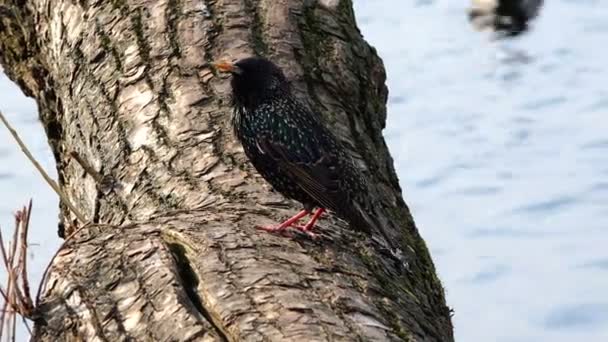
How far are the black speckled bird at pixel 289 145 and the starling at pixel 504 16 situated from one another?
19.4ft

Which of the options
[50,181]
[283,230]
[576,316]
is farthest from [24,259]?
[576,316]

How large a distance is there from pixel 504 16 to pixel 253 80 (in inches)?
279

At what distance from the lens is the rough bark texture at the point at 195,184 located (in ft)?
14.7

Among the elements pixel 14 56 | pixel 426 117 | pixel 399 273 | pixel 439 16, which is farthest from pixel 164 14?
pixel 439 16

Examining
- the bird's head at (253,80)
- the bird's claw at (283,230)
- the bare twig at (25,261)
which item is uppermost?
the bird's head at (253,80)

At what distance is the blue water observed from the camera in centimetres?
822

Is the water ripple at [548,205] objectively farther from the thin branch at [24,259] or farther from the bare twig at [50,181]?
the thin branch at [24,259]

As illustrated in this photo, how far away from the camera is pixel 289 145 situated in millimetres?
5797

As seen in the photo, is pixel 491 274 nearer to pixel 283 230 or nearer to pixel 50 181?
pixel 50 181

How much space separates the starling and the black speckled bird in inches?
233

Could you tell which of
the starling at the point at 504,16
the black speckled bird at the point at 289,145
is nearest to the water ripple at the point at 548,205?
the starling at the point at 504,16

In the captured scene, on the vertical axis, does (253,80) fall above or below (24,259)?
above

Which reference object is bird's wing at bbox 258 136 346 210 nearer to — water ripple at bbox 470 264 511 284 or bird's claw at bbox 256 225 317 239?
bird's claw at bbox 256 225 317 239

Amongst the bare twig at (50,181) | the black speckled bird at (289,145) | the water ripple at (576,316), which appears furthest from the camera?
the water ripple at (576,316)
